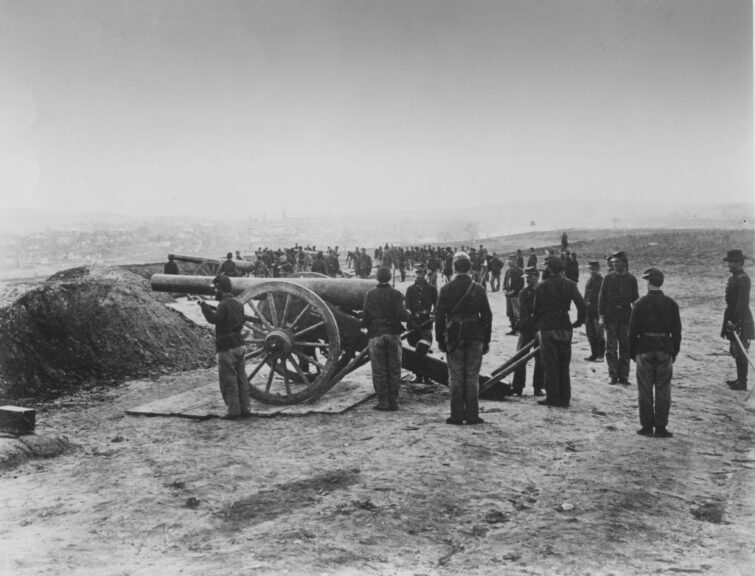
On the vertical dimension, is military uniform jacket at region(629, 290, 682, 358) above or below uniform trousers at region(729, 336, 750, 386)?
above

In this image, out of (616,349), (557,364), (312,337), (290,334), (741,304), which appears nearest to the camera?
(557,364)

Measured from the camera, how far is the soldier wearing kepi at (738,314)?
8.00m

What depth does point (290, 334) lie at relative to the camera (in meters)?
7.46

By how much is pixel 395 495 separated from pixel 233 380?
3.02m

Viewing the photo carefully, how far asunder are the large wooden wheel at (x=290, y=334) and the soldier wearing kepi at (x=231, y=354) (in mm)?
367

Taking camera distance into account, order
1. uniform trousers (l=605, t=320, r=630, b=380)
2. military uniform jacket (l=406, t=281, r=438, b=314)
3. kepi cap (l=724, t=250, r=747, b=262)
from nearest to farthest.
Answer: kepi cap (l=724, t=250, r=747, b=262) → uniform trousers (l=605, t=320, r=630, b=380) → military uniform jacket (l=406, t=281, r=438, b=314)

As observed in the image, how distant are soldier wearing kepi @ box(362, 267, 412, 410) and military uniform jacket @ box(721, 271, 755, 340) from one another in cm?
439

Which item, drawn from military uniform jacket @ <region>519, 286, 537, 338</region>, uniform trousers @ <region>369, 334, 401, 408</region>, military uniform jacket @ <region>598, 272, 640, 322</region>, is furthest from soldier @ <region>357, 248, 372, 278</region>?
uniform trousers @ <region>369, 334, 401, 408</region>

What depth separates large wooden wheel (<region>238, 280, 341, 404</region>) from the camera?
723 cm

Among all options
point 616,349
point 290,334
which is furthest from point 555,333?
point 290,334

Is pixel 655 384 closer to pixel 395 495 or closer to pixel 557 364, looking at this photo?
pixel 557 364

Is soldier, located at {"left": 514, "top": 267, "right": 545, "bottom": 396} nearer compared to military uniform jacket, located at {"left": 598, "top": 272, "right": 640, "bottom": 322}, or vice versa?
soldier, located at {"left": 514, "top": 267, "right": 545, "bottom": 396}

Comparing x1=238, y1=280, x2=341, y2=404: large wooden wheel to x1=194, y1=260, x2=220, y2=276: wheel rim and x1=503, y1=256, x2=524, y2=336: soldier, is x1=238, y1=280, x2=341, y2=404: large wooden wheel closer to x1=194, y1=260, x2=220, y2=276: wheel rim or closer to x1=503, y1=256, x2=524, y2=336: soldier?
x1=503, y1=256, x2=524, y2=336: soldier

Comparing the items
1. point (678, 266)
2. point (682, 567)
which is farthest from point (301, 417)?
point (678, 266)
